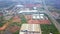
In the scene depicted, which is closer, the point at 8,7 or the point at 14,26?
the point at 14,26

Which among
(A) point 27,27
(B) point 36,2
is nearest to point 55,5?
(B) point 36,2

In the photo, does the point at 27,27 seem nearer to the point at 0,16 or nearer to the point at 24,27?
the point at 24,27

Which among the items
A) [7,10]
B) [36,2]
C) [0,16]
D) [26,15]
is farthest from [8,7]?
[36,2]

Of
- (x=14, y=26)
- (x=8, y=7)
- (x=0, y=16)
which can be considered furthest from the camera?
(x=8, y=7)

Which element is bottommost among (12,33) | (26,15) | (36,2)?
(12,33)

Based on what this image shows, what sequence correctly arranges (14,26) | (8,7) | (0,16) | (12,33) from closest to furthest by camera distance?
1. (12,33)
2. (14,26)
3. (0,16)
4. (8,7)

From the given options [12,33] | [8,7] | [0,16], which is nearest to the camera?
[12,33]

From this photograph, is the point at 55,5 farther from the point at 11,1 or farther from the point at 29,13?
the point at 11,1

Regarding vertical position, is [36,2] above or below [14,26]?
above

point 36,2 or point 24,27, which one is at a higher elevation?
point 36,2
